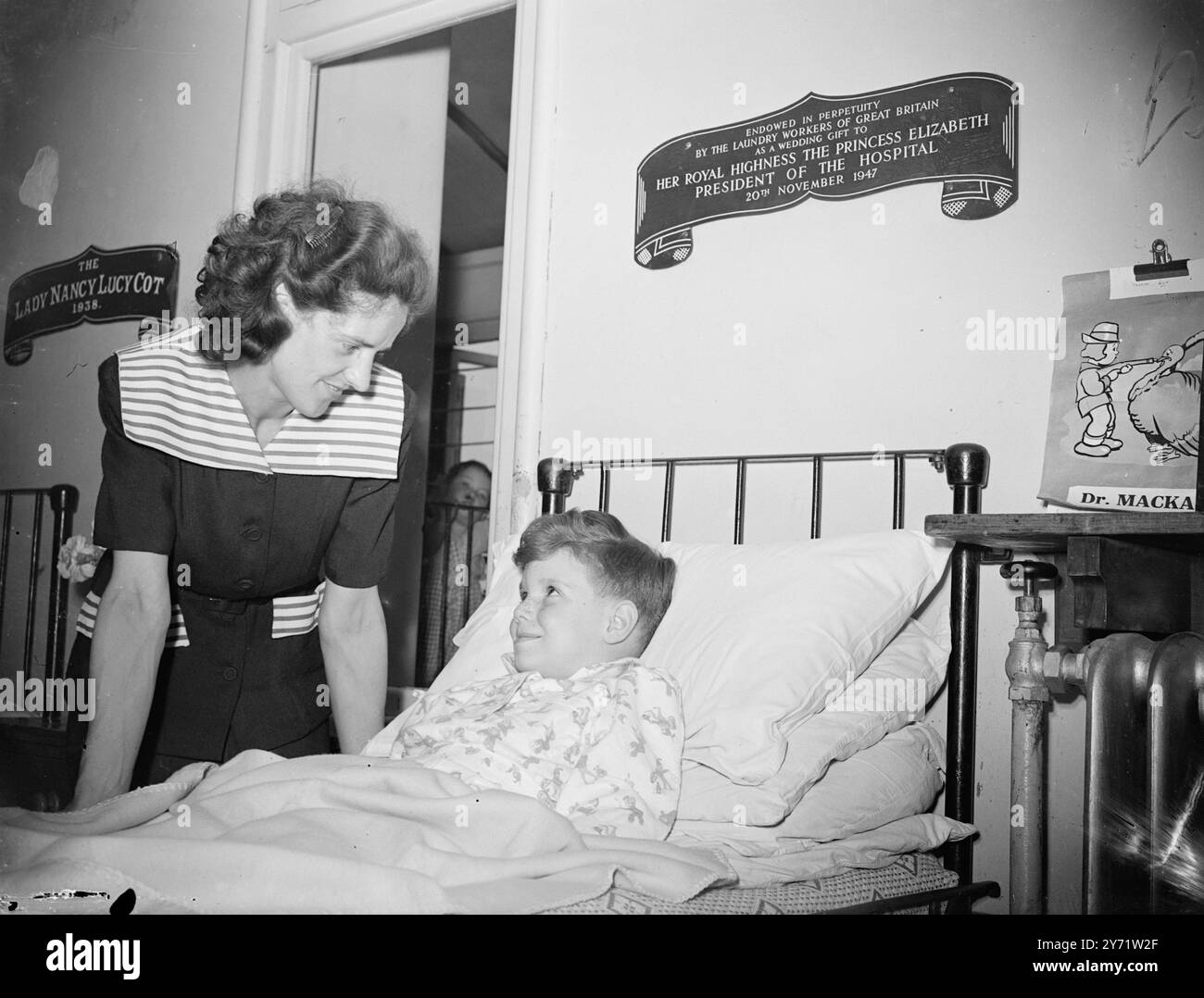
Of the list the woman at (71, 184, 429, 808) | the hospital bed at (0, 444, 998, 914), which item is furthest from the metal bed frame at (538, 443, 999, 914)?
the woman at (71, 184, 429, 808)

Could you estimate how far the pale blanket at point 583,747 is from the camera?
3.36ft

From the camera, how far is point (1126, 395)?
1.26 metres

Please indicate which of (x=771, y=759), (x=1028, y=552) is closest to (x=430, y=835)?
(x=771, y=759)

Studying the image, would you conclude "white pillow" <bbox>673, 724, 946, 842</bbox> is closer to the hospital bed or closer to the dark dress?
the hospital bed

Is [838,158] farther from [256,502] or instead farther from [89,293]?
[89,293]

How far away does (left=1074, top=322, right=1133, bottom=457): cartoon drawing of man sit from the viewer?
128 cm

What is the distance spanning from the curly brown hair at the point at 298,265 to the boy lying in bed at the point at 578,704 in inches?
15.7

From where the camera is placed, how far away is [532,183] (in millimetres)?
1895

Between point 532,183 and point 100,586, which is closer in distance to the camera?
point 100,586

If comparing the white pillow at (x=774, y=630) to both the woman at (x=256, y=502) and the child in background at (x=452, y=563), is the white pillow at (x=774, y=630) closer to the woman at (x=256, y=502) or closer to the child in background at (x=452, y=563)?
the woman at (x=256, y=502)

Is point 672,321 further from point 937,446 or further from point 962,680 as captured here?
point 962,680

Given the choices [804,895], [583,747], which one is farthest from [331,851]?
[804,895]

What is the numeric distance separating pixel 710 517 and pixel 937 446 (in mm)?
384

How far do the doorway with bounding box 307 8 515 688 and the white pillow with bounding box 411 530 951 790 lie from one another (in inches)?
26.9
